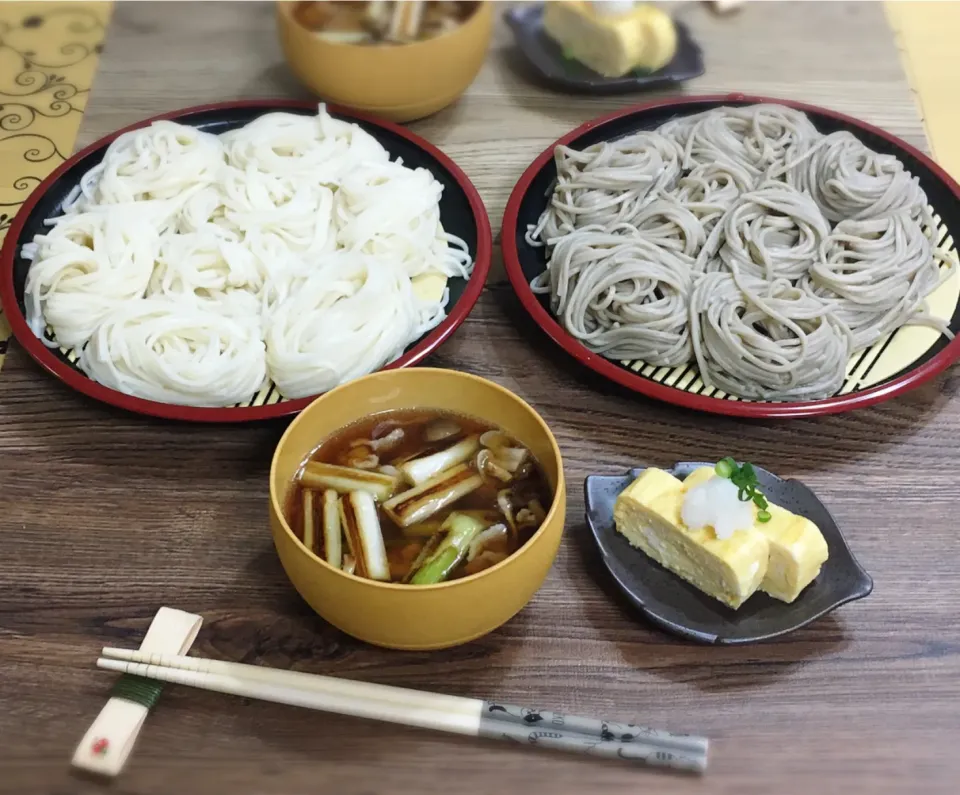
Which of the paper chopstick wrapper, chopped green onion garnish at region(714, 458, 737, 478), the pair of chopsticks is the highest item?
chopped green onion garnish at region(714, 458, 737, 478)

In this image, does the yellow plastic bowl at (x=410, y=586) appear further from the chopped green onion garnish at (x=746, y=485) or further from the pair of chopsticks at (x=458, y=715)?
the chopped green onion garnish at (x=746, y=485)

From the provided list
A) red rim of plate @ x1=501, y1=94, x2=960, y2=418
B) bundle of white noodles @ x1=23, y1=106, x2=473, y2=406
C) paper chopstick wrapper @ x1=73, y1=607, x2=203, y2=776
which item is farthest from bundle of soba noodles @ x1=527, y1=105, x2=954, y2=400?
paper chopstick wrapper @ x1=73, y1=607, x2=203, y2=776

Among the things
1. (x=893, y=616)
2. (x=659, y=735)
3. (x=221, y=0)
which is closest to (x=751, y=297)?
(x=893, y=616)

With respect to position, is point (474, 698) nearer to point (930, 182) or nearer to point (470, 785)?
point (470, 785)

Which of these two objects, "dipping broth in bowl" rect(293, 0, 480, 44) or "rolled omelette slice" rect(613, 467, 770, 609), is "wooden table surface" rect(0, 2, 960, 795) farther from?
"dipping broth in bowl" rect(293, 0, 480, 44)

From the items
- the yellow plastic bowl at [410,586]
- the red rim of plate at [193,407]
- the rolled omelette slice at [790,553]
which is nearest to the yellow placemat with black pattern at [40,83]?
the red rim of plate at [193,407]

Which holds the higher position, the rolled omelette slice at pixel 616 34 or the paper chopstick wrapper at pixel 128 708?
the rolled omelette slice at pixel 616 34
